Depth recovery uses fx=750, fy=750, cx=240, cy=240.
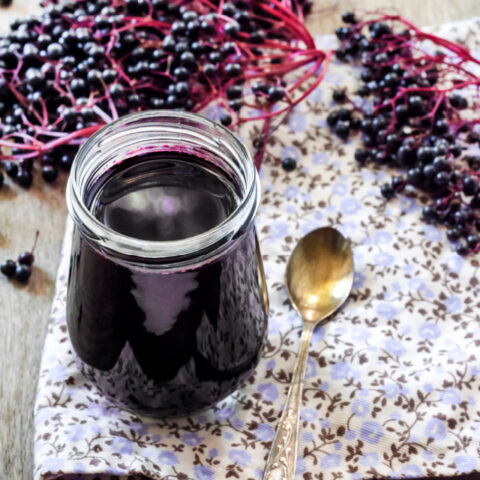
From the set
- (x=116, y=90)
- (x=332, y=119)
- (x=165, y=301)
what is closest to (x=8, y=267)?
(x=116, y=90)

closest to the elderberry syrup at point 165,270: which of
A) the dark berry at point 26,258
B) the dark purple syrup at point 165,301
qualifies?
the dark purple syrup at point 165,301

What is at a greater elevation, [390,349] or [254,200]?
[254,200]

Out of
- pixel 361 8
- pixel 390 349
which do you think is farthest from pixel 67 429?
pixel 361 8

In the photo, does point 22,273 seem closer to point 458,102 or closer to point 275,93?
point 275,93

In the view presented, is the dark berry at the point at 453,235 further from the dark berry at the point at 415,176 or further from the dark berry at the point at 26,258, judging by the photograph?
the dark berry at the point at 26,258

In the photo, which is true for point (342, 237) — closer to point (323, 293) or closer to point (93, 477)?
point (323, 293)

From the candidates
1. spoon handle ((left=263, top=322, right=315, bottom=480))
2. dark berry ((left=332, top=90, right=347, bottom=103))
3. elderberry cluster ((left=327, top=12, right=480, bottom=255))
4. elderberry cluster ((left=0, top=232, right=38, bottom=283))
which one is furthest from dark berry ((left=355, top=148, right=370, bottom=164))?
elderberry cluster ((left=0, top=232, right=38, bottom=283))
